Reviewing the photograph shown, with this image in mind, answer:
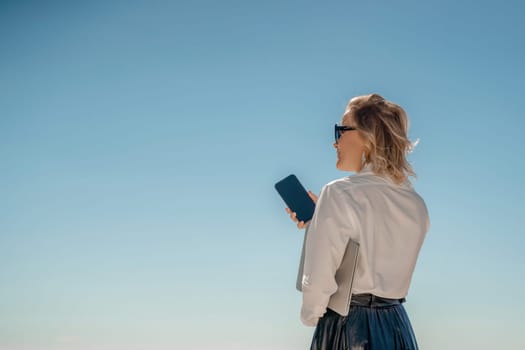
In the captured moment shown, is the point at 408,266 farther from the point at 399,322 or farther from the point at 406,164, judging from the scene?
the point at 406,164

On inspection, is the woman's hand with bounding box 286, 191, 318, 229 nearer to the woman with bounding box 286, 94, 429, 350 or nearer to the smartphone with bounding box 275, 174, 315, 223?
the smartphone with bounding box 275, 174, 315, 223

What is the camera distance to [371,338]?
491cm

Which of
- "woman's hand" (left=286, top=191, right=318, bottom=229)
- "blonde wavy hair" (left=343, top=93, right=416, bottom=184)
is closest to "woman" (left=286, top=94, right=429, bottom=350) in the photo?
"blonde wavy hair" (left=343, top=93, right=416, bottom=184)

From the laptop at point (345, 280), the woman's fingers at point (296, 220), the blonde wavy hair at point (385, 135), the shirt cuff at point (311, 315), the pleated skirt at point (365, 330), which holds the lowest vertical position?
the pleated skirt at point (365, 330)

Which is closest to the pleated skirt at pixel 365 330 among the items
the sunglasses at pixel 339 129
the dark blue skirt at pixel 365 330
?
the dark blue skirt at pixel 365 330

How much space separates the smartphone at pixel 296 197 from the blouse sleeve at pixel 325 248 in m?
0.66

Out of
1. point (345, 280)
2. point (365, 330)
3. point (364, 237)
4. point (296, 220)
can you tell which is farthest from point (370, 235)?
point (296, 220)

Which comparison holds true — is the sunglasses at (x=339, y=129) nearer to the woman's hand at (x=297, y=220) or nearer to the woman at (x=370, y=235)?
the woman at (x=370, y=235)

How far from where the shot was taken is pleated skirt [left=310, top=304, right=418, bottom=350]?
4910mm

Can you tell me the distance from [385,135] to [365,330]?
4.34 ft

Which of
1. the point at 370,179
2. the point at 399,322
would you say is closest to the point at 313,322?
the point at 399,322

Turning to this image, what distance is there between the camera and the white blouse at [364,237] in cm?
485

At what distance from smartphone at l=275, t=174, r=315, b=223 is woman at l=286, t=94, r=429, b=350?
1.80ft

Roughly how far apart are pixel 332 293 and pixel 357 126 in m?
1.17
